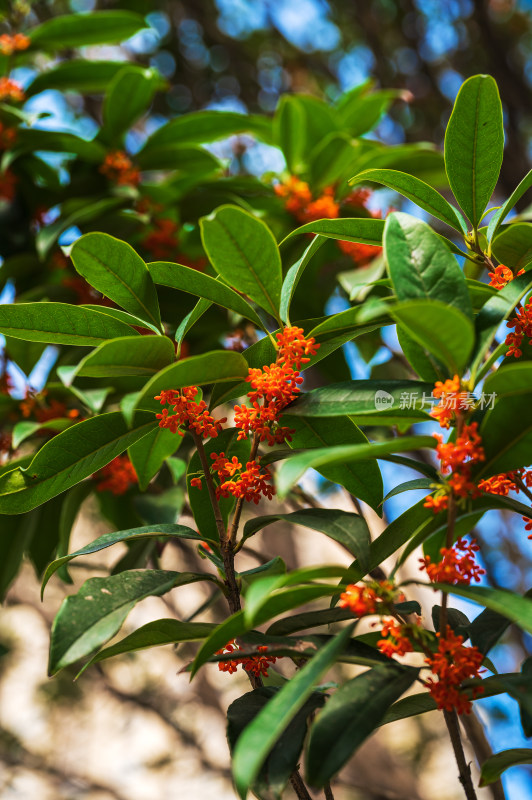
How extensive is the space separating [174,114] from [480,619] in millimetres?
2995

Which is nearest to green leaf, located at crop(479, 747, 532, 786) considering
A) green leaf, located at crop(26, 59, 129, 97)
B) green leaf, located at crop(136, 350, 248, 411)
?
green leaf, located at crop(136, 350, 248, 411)

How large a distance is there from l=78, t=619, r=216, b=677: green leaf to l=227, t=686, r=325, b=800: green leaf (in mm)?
88

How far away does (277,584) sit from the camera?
0.53 m

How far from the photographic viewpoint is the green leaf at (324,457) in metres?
0.50

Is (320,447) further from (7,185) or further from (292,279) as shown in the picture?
(7,185)

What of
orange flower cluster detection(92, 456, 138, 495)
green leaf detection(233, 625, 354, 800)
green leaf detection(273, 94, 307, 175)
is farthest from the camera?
green leaf detection(273, 94, 307, 175)

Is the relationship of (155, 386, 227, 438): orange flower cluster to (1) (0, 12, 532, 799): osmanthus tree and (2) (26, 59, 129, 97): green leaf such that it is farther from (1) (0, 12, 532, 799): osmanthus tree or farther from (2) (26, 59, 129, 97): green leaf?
(2) (26, 59, 129, 97): green leaf

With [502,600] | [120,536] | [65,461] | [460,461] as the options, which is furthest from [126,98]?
[502,600]

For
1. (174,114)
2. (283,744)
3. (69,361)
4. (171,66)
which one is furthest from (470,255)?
(171,66)

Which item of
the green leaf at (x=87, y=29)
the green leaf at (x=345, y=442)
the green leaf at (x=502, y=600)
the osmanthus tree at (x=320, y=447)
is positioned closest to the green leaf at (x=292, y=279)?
the osmanthus tree at (x=320, y=447)

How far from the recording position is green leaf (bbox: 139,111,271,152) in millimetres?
1599

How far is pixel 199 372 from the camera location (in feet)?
2.16

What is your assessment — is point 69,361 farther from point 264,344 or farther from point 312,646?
point 312,646

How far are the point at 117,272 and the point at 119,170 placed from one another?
2.98ft
